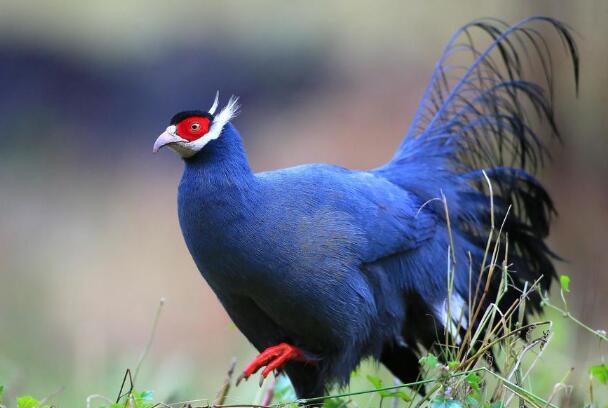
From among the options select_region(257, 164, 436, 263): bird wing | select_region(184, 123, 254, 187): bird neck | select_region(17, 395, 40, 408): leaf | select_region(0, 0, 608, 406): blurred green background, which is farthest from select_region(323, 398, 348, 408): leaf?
select_region(0, 0, 608, 406): blurred green background

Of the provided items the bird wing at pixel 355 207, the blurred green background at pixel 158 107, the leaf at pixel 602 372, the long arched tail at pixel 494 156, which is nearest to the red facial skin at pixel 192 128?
the bird wing at pixel 355 207

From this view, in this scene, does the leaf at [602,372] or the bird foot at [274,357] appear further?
the bird foot at [274,357]

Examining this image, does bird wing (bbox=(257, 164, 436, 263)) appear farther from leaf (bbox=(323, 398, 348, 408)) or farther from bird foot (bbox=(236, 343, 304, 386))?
leaf (bbox=(323, 398, 348, 408))

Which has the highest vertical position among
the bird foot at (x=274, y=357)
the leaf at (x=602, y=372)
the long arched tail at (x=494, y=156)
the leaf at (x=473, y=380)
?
the long arched tail at (x=494, y=156)

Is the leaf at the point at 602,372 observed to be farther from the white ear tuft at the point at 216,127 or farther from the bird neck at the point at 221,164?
the white ear tuft at the point at 216,127

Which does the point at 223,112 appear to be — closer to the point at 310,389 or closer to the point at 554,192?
the point at 310,389

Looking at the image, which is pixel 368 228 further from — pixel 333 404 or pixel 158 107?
pixel 158 107

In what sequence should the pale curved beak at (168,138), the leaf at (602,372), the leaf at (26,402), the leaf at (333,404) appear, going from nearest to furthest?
the leaf at (26,402)
the leaf at (602,372)
the pale curved beak at (168,138)
the leaf at (333,404)

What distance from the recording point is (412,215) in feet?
12.9

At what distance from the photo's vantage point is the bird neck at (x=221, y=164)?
3.42 m

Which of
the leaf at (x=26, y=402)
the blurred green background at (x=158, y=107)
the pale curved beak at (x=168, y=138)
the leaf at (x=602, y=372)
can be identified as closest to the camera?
the leaf at (x=26, y=402)

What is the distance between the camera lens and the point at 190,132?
11.2ft

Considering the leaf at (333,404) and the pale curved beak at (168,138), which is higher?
the pale curved beak at (168,138)

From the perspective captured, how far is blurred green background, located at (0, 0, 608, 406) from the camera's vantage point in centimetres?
758
